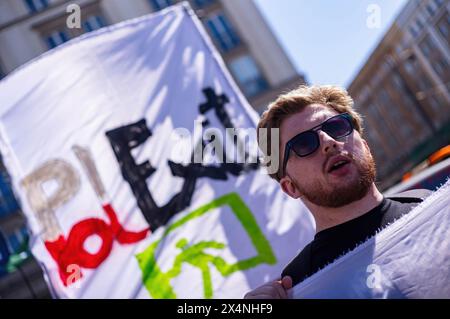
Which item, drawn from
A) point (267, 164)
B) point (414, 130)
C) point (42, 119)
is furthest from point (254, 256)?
point (414, 130)

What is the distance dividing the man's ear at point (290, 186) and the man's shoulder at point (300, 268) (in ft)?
0.82

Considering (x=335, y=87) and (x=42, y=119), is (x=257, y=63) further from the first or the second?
(x=335, y=87)

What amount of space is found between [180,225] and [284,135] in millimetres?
1701

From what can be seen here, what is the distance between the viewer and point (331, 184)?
1.59m

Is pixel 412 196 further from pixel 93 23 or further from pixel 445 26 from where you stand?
pixel 445 26

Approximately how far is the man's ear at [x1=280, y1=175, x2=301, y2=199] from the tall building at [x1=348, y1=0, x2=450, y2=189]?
99.0ft

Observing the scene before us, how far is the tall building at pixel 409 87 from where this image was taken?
1476 inches

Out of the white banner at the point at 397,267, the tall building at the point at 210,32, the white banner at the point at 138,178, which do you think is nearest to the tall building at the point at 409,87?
the tall building at the point at 210,32

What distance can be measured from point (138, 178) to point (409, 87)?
47451 mm

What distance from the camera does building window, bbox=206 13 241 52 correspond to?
63.3ft

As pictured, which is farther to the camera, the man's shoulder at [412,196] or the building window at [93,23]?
the building window at [93,23]

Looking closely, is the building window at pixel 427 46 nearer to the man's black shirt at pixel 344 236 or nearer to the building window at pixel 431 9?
the building window at pixel 431 9

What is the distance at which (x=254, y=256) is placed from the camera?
3141 mm
